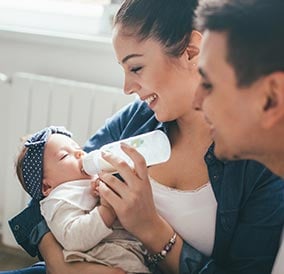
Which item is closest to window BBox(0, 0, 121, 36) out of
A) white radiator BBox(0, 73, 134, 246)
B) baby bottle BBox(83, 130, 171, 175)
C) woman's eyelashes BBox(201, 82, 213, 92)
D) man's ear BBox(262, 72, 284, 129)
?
white radiator BBox(0, 73, 134, 246)

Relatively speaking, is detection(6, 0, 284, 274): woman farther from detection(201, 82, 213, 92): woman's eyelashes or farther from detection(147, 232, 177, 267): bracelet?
detection(201, 82, 213, 92): woman's eyelashes

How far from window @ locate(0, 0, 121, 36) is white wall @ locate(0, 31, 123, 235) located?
0.16ft

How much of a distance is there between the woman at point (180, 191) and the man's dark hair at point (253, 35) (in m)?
0.37

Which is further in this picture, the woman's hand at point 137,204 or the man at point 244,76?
the woman's hand at point 137,204

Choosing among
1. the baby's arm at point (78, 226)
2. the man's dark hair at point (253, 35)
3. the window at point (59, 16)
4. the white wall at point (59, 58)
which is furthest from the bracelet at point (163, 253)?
the window at point (59, 16)

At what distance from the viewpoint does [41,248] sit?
1294 millimetres

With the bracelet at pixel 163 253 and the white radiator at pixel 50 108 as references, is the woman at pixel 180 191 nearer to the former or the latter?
the bracelet at pixel 163 253

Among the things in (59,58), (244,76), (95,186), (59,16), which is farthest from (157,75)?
(59,16)

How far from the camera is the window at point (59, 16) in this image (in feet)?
6.68

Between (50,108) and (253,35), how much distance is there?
1.22m

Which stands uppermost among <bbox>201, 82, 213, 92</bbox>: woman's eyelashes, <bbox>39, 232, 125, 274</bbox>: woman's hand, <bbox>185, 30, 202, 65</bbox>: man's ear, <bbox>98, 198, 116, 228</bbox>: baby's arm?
<bbox>201, 82, 213, 92</bbox>: woman's eyelashes

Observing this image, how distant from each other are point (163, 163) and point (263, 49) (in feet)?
1.84

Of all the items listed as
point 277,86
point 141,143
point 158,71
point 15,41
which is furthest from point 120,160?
point 15,41

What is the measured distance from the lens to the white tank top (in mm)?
1219
